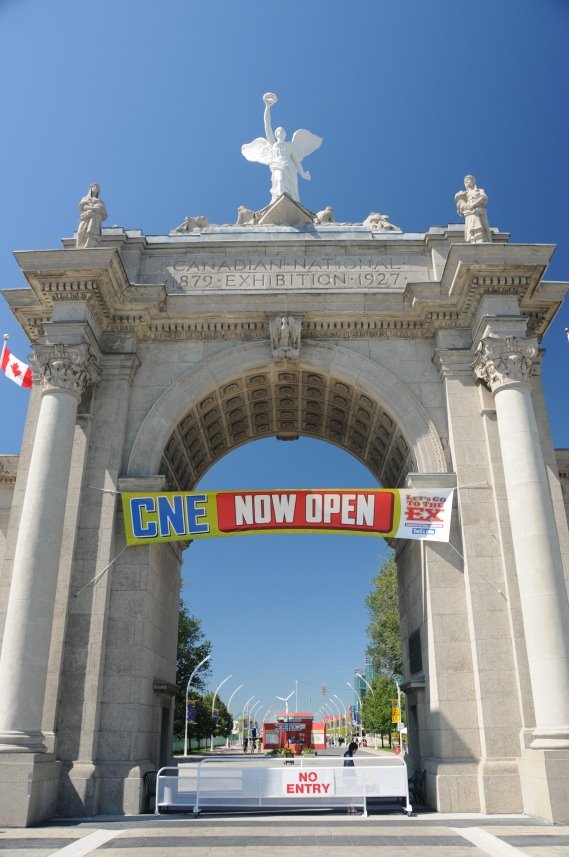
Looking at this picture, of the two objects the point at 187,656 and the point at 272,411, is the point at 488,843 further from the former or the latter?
the point at 187,656

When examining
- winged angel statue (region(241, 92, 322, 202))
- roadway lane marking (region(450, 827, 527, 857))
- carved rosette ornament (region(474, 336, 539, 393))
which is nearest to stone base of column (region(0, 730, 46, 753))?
roadway lane marking (region(450, 827, 527, 857))

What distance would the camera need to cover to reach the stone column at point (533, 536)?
15430 mm

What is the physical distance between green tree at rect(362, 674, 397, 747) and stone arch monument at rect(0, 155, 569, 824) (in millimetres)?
58695

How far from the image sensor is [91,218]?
21281 mm

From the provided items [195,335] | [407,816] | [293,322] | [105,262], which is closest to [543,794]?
[407,816]

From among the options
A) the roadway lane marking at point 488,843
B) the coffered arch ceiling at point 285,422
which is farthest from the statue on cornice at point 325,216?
the roadway lane marking at point 488,843

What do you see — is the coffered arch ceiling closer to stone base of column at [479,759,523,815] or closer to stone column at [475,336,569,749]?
stone column at [475,336,569,749]

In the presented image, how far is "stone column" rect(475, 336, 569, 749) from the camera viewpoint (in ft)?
50.6

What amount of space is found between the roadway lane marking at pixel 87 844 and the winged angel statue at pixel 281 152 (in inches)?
830

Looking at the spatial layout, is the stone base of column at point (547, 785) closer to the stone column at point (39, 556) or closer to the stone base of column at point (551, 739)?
the stone base of column at point (551, 739)

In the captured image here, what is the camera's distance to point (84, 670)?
682 inches

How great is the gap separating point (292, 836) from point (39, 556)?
8.68 m

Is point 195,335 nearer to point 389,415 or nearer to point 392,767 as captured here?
point 389,415

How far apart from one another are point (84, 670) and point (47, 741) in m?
1.79
